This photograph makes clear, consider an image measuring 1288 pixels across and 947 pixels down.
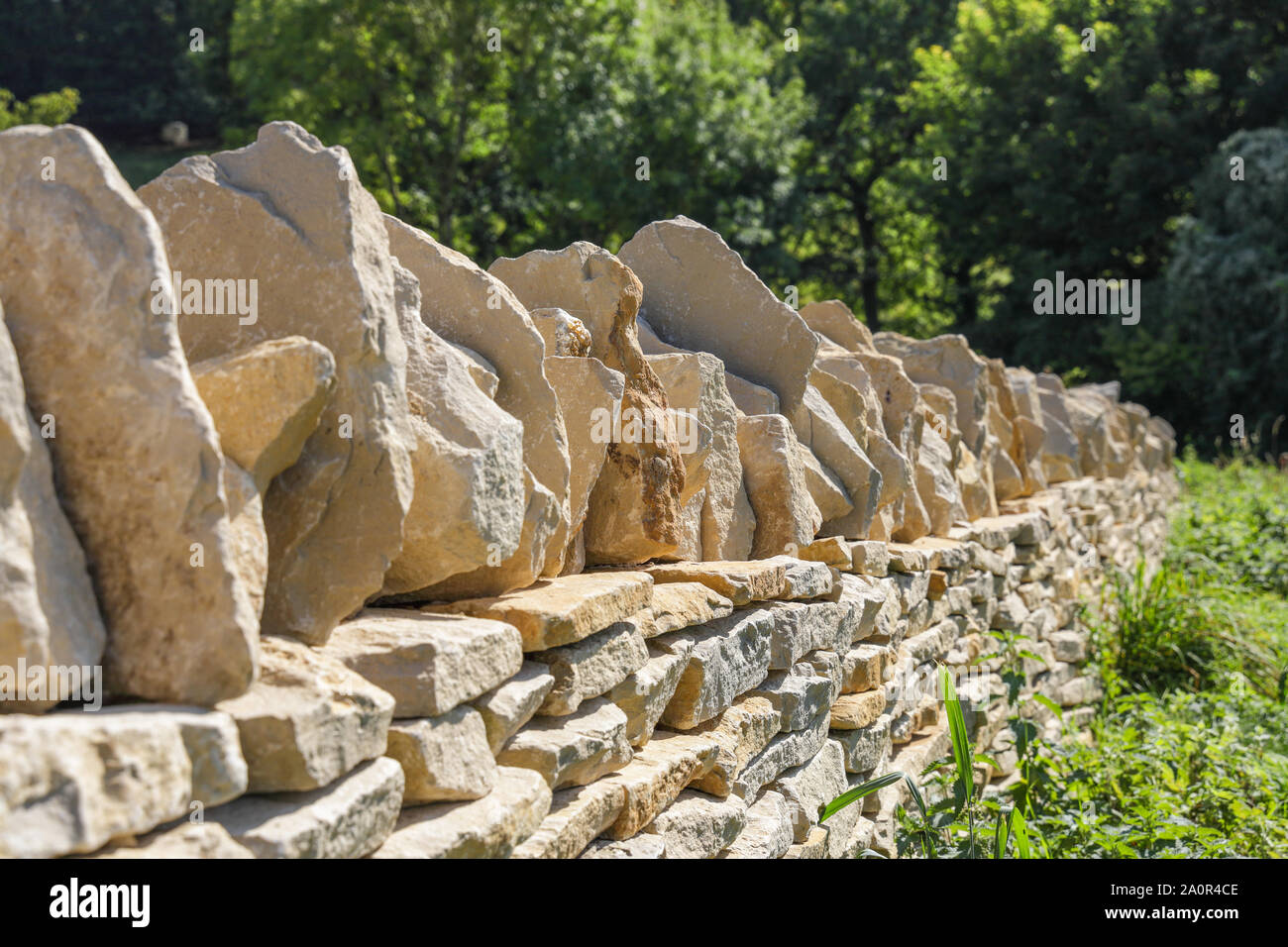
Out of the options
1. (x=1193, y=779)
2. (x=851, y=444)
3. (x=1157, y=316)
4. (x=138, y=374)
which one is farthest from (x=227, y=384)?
(x=1157, y=316)

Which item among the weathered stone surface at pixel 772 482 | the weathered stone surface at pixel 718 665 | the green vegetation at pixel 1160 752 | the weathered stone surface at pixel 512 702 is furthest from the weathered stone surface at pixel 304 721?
the weathered stone surface at pixel 772 482

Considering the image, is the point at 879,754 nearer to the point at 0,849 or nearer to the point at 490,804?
the point at 490,804

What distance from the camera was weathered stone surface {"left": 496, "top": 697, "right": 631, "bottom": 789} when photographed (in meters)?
1.99

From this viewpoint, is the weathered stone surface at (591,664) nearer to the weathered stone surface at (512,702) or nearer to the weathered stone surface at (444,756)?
the weathered stone surface at (512,702)

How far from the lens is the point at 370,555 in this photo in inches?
73.9

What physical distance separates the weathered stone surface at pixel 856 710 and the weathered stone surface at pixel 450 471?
1575 millimetres

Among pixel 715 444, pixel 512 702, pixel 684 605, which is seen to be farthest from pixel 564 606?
pixel 715 444

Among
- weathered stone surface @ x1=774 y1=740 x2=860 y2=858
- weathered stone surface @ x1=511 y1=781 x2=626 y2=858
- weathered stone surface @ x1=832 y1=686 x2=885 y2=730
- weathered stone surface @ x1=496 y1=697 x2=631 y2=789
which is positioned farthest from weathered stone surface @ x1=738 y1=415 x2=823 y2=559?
weathered stone surface @ x1=511 y1=781 x2=626 y2=858

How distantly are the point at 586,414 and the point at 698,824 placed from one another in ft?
3.11

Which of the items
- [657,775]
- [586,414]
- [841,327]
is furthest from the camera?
[841,327]

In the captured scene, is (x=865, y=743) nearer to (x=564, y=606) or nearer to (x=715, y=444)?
(x=715, y=444)

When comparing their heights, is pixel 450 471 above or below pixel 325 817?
above
